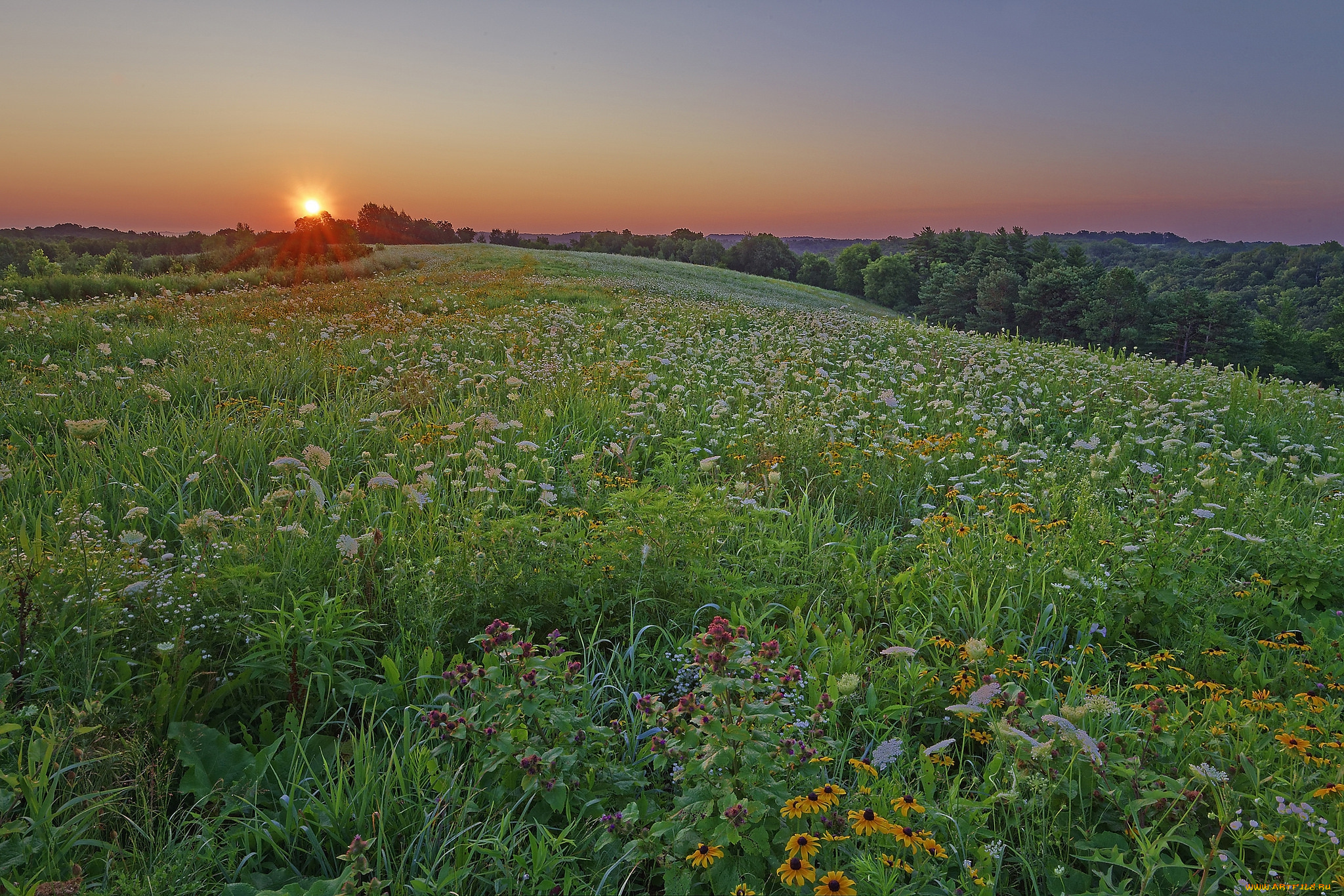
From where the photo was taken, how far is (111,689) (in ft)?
7.80

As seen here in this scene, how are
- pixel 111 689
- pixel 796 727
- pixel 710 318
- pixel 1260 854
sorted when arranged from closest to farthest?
pixel 1260 854 < pixel 796 727 < pixel 111 689 < pixel 710 318

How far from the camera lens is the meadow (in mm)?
1879

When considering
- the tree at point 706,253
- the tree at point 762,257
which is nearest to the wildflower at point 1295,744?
the tree at point 762,257

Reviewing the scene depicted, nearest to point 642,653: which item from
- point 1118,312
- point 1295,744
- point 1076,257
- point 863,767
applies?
point 863,767

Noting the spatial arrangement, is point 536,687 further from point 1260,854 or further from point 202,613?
point 1260,854

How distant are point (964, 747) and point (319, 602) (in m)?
2.68

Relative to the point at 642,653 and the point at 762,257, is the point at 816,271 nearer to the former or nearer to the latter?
the point at 762,257

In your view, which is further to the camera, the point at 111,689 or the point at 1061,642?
the point at 1061,642

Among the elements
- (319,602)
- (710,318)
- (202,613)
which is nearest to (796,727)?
(319,602)

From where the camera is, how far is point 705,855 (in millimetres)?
1659

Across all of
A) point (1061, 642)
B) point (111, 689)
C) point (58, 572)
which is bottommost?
point (1061, 642)

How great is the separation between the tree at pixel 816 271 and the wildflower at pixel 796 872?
318ft

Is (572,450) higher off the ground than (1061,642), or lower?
higher

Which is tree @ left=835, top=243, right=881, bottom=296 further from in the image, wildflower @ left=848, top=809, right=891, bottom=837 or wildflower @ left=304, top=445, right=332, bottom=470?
wildflower @ left=848, top=809, right=891, bottom=837
